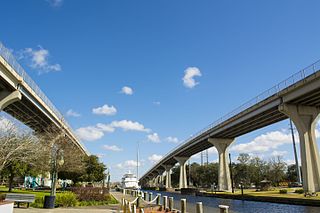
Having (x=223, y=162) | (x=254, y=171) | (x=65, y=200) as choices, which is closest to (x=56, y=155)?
(x=65, y=200)

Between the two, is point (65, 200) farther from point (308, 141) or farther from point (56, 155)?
point (308, 141)

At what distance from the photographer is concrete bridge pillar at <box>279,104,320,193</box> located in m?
36.1

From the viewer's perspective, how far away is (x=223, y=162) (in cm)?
6769

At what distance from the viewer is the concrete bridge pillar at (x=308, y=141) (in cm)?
3612

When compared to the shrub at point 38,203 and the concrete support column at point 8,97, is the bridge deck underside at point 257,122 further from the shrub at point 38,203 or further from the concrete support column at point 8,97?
the concrete support column at point 8,97

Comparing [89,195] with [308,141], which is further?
[308,141]

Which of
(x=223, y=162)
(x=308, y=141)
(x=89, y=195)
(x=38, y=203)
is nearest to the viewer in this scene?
(x=38, y=203)

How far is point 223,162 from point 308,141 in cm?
3088

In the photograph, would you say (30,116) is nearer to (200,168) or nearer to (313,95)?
(313,95)

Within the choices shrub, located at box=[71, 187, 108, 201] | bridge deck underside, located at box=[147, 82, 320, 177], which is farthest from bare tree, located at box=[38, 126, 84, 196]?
bridge deck underside, located at box=[147, 82, 320, 177]

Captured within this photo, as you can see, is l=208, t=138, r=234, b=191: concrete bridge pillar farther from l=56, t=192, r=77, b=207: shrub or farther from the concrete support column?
l=56, t=192, r=77, b=207: shrub

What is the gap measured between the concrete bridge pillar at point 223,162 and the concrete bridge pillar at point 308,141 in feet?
95.5

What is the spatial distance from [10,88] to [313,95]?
3399cm

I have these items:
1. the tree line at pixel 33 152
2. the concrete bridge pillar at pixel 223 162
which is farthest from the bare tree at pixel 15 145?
the concrete bridge pillar at pixel 223 162
